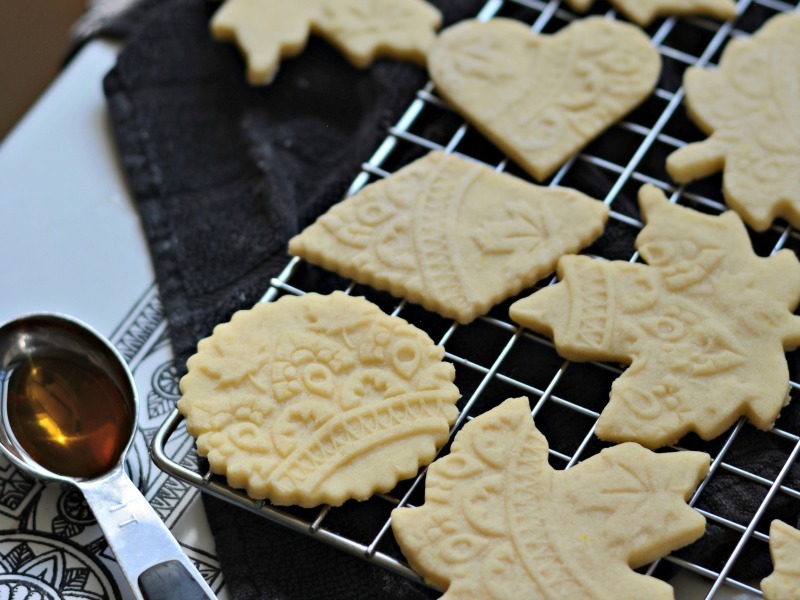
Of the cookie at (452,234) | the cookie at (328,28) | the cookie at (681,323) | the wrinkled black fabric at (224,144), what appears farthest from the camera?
the cookie at (328,28)

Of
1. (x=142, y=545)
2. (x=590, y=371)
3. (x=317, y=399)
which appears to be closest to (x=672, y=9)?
(x=590, y=371)

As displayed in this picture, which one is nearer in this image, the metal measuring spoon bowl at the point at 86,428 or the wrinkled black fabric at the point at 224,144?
the metal measuring spoon bowl at the point at 86,428

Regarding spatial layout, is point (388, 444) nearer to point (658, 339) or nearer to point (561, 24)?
point (658, 339)

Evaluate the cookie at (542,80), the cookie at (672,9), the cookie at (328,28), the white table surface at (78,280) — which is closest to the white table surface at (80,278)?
the white table surface at (78,280)

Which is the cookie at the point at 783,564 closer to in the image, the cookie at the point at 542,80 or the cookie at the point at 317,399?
the cookie at the point at 317,399

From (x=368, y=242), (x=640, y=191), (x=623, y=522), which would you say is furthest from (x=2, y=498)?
(x=640, y=191)

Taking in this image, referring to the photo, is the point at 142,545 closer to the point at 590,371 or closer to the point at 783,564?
the point at 590,371

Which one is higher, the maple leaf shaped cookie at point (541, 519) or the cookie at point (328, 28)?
the cookie at point (328, 28)
